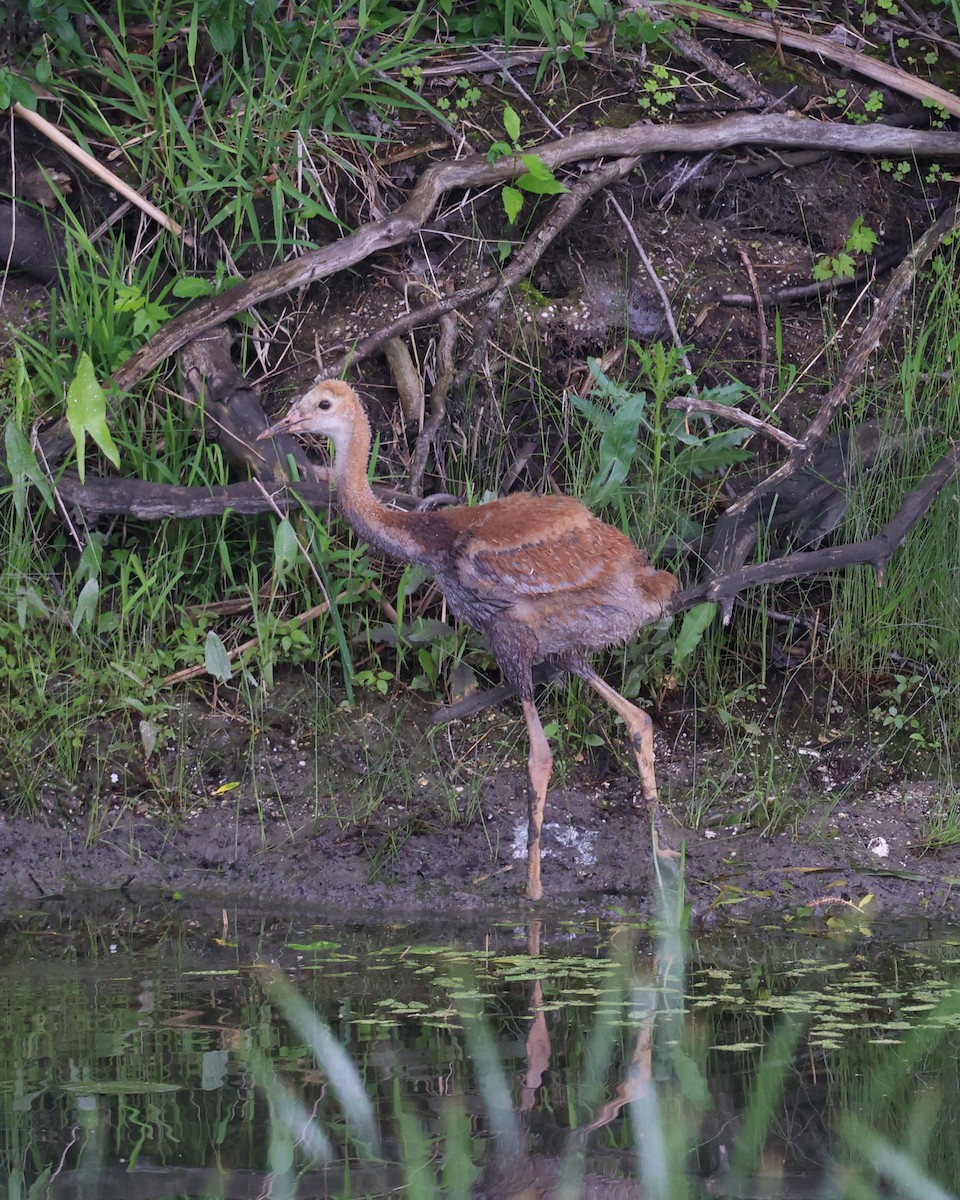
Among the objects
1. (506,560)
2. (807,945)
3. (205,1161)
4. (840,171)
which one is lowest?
(205,1161)

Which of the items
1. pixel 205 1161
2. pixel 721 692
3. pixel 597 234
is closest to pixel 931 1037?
pixel 205 1161

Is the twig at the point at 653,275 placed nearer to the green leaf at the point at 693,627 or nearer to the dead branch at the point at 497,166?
the dead branch at the point at 497,166

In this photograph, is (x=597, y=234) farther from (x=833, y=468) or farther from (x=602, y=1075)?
(x=602, y=1075)

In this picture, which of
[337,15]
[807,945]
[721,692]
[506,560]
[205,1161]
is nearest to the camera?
[205,1161]

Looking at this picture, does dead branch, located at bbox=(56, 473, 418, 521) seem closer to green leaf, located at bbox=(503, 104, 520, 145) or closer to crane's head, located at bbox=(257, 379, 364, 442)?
crane's head, located at bbox=(257, 379, 364, 442)

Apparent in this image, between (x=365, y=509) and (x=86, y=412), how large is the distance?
1.02m

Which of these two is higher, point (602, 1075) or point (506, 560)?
point (506, 560)

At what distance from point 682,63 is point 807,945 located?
3.94 metres

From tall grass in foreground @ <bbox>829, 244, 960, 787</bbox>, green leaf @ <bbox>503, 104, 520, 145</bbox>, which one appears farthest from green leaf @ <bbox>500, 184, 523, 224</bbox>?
tall grass in foreground @ <bbox>829, 244, 960, 787</bbox>

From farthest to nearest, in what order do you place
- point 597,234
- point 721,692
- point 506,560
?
point 597,234 < point 721,692 < point 506,560

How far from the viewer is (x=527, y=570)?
4543mm

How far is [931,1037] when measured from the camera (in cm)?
334

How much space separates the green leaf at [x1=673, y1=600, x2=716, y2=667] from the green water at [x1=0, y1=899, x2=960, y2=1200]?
109cm

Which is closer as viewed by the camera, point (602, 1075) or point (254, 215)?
point (602, 1075)
